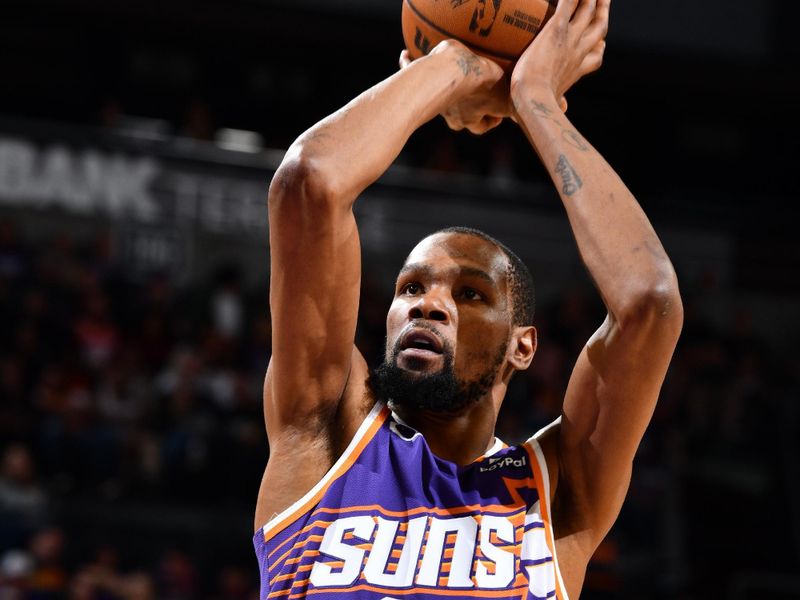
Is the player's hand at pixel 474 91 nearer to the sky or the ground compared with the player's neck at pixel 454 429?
nearer to the sky

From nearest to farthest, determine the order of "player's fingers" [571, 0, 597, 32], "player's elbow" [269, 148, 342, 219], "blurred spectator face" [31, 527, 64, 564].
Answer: "player's elbow" [269, 148, 342, 219], "player's fingers" [571, 0, 597, 32], "blurred spectator face" [31, 527, 64, 564]

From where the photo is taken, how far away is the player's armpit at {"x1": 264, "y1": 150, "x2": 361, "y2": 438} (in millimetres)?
2490

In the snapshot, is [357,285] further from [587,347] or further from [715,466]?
[715,466]

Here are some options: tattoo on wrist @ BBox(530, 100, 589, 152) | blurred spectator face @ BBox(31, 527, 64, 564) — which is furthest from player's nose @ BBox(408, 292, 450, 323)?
blurred spectator face @ BBox(31, 527, 64, 564)

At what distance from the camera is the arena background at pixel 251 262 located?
26.5 ft

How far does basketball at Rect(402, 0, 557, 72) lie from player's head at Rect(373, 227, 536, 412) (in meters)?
0.49

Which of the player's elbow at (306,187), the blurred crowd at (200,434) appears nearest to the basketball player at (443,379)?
the player's elbow at (306,187)

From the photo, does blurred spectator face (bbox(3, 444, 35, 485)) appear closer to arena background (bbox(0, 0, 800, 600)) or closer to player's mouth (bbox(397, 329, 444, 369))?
arena background (bbox(0, 0, 800, 600))

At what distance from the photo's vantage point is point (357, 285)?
2621mm

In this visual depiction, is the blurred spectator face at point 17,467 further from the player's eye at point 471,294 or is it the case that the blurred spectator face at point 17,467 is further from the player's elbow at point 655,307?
the player's elbow at point 655,307

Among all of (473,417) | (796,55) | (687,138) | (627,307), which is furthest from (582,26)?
(687,138)

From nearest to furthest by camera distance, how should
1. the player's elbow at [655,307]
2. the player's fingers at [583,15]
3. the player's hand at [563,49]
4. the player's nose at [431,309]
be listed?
the player's elbow at [655,307] → the player's nose at [431,309] → the player's hand at [563,49] → the player's fingers at [583,15]

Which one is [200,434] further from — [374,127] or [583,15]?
[374,127]

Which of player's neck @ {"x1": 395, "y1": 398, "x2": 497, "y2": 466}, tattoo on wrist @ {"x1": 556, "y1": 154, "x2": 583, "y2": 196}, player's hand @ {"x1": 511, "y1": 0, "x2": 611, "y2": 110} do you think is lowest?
player's neck @ {"x1": 395, "y1": 398, "x2": 497, "y2": 466}
